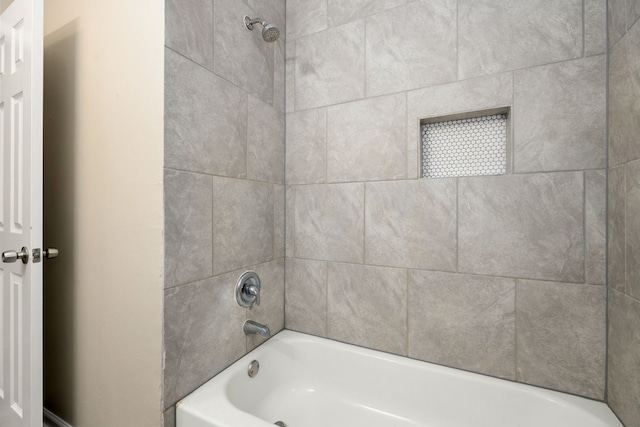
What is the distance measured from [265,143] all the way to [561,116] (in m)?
1.24

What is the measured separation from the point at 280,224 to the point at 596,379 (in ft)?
4.74

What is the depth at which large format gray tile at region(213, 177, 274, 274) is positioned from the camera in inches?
44.9

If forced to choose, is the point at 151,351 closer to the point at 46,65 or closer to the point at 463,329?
the point at 463,329

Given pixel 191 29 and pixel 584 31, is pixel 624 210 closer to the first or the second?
pixel 584 31

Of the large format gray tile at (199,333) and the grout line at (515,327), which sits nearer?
the large format gray tile at (199,333)

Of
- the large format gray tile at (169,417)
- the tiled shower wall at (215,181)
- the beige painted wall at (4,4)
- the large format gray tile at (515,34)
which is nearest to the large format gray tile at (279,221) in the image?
the tiled shower wall at (215,181)

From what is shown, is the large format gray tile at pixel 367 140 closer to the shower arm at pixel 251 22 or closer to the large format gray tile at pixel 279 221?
the large format gray tile at pixel 279 221

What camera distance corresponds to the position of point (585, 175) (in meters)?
1.02

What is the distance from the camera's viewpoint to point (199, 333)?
3.49 feet

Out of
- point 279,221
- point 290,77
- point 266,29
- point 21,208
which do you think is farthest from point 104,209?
point 290,77

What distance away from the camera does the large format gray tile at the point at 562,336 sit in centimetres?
102

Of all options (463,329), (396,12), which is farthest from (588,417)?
(396,12)

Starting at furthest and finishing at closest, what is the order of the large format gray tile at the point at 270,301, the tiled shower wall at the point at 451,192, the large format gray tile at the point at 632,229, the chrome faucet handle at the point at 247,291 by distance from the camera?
the large format gray tile at the point at 270,301 → the chrome faucet handle at the point at 247,291 → the tiled shower wall at the point at 451,192 → the large format gray tile at the point at 632,229

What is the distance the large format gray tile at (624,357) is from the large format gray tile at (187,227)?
141 centimetres
